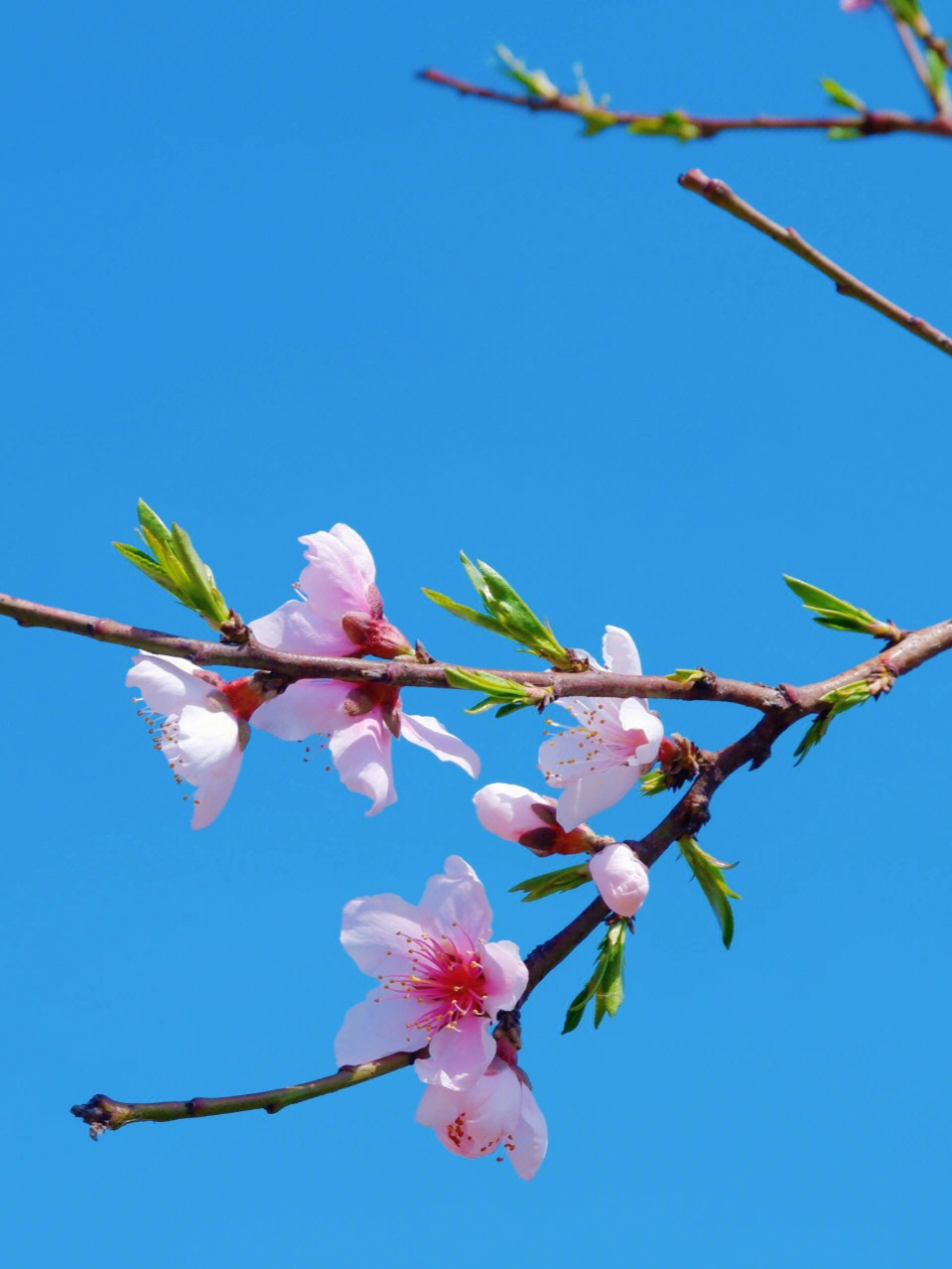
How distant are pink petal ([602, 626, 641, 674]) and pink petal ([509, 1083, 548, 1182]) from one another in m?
0.78

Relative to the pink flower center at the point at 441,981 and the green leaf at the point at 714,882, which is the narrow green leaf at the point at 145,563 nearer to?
the pink flower center at the point at 441,981

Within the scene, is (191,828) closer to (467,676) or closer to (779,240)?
(467,676)

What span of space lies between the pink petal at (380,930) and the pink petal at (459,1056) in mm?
208

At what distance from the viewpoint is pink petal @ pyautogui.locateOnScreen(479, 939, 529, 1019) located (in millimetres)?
2248

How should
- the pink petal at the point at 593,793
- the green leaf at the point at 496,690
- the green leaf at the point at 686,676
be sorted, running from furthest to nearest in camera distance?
the pink petal at the point at 593,793, the green leaf at the point at 686,676, the green leaf at the point at 496,690

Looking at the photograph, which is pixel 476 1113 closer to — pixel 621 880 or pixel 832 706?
pixel 621 880

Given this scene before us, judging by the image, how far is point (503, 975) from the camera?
89.6 inches

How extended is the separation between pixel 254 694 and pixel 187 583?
29 cm

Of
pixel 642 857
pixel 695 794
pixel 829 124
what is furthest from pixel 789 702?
pixel 829 124

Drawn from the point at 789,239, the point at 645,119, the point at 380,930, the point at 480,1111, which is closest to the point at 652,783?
the point at 380,930

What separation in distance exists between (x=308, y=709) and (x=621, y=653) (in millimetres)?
601

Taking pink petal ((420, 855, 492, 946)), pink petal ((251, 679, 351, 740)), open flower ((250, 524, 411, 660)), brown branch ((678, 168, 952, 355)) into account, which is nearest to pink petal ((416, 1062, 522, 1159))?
pink petal ((420, 855, 492, 946))

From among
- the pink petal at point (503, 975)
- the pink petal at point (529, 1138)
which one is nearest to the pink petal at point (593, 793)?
the pink petal at point (503, 975)

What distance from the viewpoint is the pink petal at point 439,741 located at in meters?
2.41
